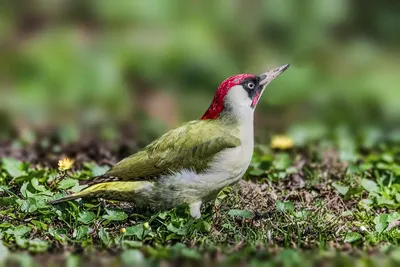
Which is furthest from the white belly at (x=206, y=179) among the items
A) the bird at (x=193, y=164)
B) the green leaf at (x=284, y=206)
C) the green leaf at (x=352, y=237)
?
the green leaf at (x=352, y=237)

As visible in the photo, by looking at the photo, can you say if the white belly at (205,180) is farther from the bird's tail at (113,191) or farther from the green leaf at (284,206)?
the green leaf at (284,206)

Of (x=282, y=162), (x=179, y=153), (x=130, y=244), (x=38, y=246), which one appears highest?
(x=179, y=153)

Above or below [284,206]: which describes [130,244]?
above

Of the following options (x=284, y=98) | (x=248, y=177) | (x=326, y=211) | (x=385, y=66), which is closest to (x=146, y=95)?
(x=284, y=98)

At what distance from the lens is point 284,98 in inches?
402

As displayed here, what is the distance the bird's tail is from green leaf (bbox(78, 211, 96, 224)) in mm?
105

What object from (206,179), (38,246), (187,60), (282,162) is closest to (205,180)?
(206,179)

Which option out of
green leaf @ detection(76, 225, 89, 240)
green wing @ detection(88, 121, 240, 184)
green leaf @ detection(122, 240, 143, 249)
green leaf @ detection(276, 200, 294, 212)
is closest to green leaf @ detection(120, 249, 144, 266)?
green leaf @ detection(122, 240, 143, 249)

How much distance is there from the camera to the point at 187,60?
10555 millimetres

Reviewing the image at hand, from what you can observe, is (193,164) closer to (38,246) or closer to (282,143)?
(38,246)

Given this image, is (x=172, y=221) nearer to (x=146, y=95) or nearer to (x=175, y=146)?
(x=175, y=146)

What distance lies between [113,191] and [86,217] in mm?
217

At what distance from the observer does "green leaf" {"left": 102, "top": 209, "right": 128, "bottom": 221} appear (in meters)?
5.36

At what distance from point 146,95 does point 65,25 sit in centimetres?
161
